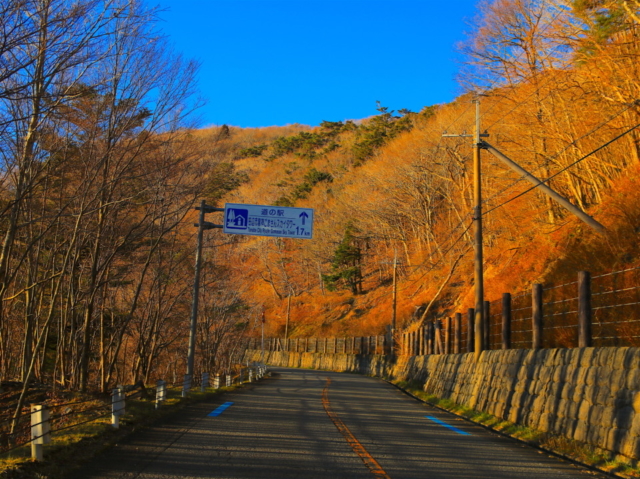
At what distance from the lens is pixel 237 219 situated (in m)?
22.1

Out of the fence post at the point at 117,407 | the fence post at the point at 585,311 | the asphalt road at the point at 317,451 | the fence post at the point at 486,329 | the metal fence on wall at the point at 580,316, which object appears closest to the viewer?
the asphalt road at the point at 317,451

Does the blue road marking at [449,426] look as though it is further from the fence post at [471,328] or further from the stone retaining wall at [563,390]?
the fence post at [471,328]

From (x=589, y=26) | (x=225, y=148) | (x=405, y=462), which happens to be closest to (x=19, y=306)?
(x=225, y=148)

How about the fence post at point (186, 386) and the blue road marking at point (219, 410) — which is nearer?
the blue road marking at point (219, 410)

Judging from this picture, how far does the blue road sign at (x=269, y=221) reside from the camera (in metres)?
22.1

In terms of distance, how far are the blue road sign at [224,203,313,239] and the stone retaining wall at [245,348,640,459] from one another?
7300 millimetres

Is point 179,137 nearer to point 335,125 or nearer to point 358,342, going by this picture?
point 358,342

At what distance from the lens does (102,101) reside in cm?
1405

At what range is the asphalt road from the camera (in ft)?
25.5

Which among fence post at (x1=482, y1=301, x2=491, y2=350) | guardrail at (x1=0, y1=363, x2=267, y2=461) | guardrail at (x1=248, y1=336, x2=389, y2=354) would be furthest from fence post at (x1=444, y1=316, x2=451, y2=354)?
guardrail at (x1=248, y1=336, x2=389, y2=354)

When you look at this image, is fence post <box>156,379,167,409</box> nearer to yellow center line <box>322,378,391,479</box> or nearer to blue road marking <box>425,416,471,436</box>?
yellow center line <box>322,378,391,479</box>

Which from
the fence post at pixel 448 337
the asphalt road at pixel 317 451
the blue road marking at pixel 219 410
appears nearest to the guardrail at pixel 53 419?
the asphalt road at pixel 317 451

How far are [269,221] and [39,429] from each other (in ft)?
48.5

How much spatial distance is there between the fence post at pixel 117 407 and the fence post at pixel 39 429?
2.85 metres
